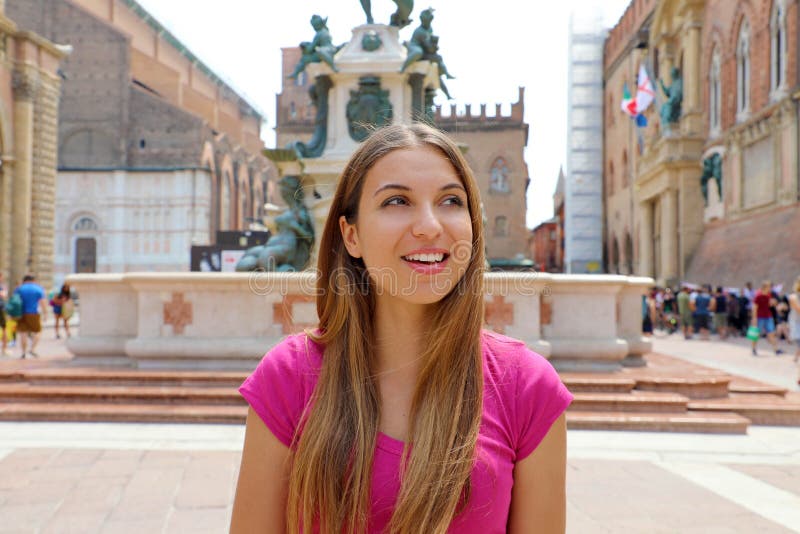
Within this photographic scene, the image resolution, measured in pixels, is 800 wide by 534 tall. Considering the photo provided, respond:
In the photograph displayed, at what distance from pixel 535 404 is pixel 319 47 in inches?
392

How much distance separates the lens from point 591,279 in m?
7.59

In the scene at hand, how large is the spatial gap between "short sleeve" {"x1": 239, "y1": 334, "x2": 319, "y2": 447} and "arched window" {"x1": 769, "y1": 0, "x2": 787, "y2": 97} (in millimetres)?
22746

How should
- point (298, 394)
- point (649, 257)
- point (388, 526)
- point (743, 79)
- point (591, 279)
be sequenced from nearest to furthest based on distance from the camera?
point (388, 526) < point (298, 394) < point (591, 279) < point (743, 79) < point (649, 257)

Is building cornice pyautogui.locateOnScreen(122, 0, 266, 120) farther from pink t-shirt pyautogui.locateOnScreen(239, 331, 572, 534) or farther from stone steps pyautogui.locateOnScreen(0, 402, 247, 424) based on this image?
pink t-shirt pyautogui.locateOnScreen(239, 331, 572, 534)

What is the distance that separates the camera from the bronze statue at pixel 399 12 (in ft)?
35.3

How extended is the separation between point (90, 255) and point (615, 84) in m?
33.3

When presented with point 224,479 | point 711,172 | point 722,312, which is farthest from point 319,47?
point 711,172

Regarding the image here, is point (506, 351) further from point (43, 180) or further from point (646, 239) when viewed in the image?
point (646, 239)

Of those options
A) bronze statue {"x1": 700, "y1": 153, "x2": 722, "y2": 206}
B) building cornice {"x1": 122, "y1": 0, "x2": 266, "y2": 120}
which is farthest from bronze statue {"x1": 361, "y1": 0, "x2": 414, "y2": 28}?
building cornice {"x1": 122, "y1": 0, "x2": 266, "y2": 120}

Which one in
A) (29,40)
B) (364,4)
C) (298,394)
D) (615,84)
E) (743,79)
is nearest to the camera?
(298,394)

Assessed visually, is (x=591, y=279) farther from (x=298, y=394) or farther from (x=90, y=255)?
(x=90, y=255)

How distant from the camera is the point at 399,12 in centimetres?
1089

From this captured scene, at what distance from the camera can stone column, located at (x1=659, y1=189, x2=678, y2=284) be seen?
28.2 m

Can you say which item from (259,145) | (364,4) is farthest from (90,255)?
(364,4)
